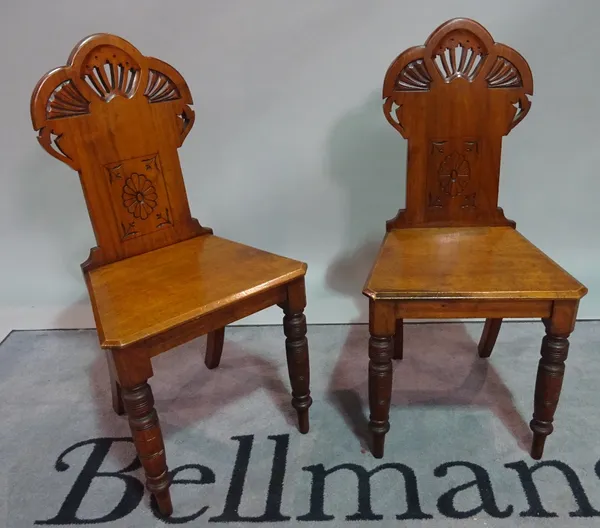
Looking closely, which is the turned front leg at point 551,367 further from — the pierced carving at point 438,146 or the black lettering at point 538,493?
the pierced carving at point 438,146

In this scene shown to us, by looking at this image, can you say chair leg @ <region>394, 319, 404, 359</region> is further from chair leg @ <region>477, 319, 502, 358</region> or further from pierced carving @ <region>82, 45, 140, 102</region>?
pierced carving @ <region>82, 45, 140, 102</region>

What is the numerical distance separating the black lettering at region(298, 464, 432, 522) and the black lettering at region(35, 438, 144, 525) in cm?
46

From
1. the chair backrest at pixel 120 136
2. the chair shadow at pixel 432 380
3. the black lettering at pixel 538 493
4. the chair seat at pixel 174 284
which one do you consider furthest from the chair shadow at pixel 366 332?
the chair backrest at pixel 120 136

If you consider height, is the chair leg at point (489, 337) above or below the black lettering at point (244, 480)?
above

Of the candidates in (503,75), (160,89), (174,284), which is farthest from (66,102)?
(503,75)

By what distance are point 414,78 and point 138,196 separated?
87 centimetres

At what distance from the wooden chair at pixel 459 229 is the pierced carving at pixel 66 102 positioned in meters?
0.84

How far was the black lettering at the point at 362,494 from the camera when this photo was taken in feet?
4.46

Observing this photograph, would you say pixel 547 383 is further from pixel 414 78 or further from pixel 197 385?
pixel 197 385

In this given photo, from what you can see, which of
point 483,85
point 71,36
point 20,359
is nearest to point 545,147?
point 483,85

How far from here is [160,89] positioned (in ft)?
5.17

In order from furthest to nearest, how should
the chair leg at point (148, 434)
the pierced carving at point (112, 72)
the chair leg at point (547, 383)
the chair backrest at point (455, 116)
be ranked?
the chair backrest at point (455, 116), the pierced carving at point (112, 72), the chair leg at point (547, 383), the chair leg at point (148, 434)


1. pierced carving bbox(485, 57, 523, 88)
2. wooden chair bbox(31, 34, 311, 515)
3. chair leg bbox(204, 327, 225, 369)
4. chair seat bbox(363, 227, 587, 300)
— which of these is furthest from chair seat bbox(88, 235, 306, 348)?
pierced carving bbox(485, 57, 523, 88)

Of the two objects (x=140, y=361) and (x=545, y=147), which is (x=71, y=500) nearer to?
(x=140, y=361)
